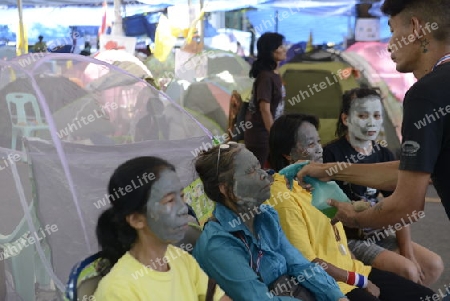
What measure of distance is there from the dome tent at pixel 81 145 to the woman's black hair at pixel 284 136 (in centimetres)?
37

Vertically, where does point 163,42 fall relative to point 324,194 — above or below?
below

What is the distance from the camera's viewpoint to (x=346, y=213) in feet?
7.78

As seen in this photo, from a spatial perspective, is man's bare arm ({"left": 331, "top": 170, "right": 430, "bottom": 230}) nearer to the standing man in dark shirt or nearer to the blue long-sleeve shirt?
the standing man in dark shirt

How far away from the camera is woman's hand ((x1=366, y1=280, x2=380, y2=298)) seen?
2.97m

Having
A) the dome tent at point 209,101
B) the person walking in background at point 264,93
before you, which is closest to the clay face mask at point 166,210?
the person walking in background at point 264,93

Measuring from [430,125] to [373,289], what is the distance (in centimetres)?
138

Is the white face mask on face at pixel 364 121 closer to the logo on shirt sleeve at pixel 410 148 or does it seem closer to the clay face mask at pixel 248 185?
the clay face mask at pixel 248 185

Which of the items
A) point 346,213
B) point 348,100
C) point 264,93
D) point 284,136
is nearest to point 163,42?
point 264,93

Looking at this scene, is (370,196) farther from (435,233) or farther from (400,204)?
(435,233)

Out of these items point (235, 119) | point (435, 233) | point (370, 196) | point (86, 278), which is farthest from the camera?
point (235, 119)

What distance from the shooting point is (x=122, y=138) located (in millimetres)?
3697

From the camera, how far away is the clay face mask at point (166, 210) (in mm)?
2092

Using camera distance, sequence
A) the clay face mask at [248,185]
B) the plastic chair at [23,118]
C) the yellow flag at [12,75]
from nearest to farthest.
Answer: the clay face mask at [248,185] < the plastic chair at [23,118] < the yellow flag at [12,75]

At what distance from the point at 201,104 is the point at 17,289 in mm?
5289
